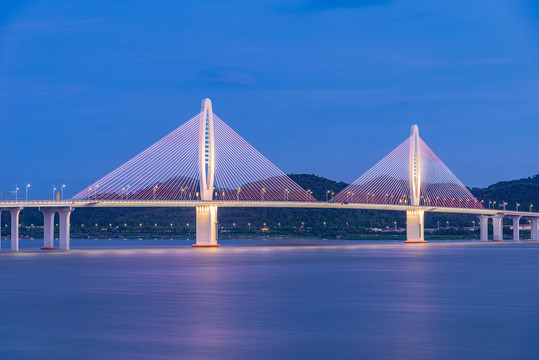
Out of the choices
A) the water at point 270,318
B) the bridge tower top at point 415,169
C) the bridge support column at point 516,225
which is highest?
the bridge tower top at point 415,169

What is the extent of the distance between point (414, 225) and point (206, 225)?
1740 inches

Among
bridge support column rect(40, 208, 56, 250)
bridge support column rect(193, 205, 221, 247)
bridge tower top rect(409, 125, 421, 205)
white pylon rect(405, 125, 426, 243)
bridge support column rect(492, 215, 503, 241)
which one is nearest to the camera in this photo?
bridge support column rect(40, 208, 56, 250)

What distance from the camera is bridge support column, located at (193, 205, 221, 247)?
341ft

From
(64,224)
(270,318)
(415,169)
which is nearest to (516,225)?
(415,169)

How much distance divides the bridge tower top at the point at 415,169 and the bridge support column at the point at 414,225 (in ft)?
8.09

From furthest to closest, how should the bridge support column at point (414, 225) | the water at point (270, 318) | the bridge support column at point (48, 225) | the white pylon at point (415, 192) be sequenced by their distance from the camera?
1. the bridge support column at point (414, 225)
2. the white pylon at point (415, 192)
3. the bridge support column at point (48, 225)
4. the water at point (270, 318)

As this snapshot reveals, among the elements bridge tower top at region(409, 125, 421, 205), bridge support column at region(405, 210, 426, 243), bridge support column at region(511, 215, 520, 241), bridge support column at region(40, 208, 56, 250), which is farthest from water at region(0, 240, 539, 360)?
bridge support column at region(511, 215, 520, 241)

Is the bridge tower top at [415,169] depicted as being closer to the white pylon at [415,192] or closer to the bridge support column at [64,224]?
the white pylon at [415,192]

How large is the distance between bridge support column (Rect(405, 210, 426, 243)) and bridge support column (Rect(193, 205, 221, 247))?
132 feet

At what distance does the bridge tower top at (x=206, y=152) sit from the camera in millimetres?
99938

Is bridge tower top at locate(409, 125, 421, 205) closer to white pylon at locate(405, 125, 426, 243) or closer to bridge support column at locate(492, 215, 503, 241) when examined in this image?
white pylon at locate(405, 125, 426, 243)

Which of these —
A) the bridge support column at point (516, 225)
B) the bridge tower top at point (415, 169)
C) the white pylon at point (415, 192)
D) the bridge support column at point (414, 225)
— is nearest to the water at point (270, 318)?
the bridge tower top at point (415, 169)

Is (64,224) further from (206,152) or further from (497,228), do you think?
(497,228)

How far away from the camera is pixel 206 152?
101438mm
